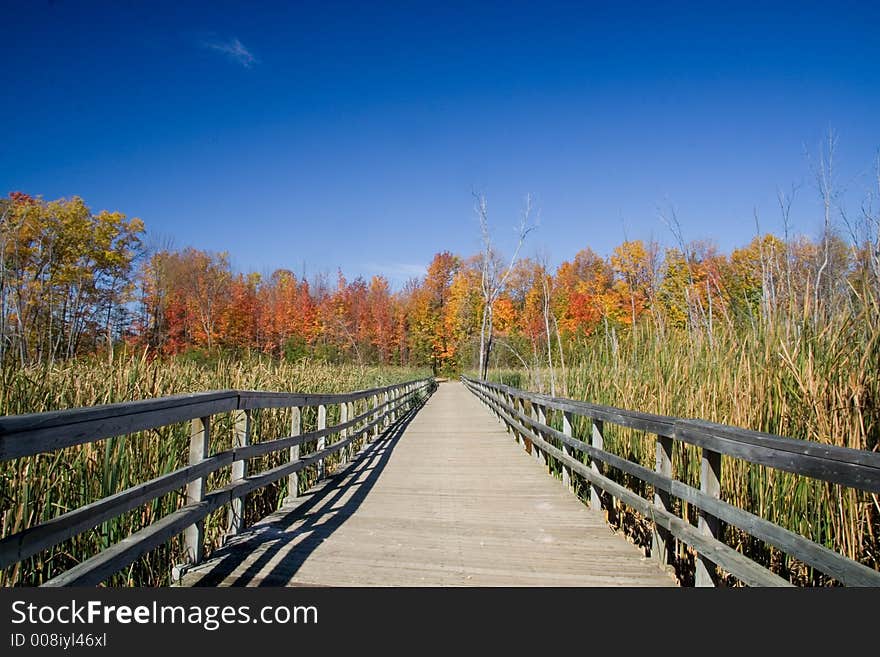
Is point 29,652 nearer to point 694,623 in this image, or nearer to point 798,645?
point 694,623

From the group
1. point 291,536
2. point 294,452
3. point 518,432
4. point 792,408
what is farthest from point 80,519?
point 518,432

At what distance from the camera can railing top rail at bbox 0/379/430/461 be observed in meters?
Answer: 1.71

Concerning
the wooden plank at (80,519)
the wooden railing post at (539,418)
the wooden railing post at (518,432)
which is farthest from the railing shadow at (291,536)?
the wooden railing post at (518,432)

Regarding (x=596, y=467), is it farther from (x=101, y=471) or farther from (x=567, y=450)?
(x=101, y=471)

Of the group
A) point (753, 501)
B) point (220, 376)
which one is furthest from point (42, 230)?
point (753, 501)

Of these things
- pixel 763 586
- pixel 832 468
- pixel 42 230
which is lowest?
pixel 763 586

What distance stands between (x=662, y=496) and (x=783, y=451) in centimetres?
131

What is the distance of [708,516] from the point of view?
273 centimetres

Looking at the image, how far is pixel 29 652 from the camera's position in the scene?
2131 mm

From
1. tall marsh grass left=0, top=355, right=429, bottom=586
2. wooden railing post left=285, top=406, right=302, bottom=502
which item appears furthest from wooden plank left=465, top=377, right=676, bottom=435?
tall marsh grass left=0, top=355, right=429, bottom=586

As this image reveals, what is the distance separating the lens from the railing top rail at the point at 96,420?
171 centimetres

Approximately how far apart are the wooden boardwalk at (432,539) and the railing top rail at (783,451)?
3.23 ft

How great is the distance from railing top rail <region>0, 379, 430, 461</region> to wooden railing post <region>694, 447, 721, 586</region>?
9.43 ft

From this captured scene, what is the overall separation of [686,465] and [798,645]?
181 centimetres
